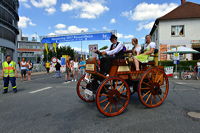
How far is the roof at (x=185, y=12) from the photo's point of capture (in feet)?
70.3

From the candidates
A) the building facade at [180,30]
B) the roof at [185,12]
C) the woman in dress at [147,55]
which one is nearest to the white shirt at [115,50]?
the woman in dress at [147,55]

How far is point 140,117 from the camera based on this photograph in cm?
342

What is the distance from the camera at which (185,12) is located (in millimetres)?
22281

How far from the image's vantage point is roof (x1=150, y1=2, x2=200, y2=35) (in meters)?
21.4

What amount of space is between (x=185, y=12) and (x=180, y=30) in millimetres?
2825

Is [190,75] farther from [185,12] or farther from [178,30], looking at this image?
[185,12]

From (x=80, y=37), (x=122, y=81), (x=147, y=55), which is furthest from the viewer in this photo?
(x=80, y=37)

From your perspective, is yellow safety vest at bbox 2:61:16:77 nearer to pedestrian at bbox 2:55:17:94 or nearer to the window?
pedestrian at bbox 2:55:17:94

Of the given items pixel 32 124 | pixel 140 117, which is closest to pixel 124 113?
pixel 140 117

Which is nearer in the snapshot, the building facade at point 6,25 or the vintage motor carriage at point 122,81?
the vintage motor carriage at point 122,81

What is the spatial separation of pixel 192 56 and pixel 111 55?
21.3 m

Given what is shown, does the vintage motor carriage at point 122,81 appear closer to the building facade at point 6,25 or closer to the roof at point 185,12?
the roof at point 185,12

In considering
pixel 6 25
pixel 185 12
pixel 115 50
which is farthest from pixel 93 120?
pixel 6 25

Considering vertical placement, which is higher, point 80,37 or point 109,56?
point 80,37
